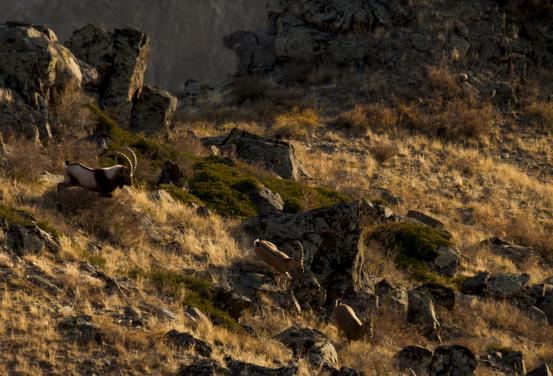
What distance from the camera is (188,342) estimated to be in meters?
10.4

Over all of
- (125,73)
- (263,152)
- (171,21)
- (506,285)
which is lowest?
(171,21)

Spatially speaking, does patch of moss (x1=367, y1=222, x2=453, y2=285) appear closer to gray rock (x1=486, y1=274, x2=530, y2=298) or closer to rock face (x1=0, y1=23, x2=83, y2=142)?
gray rock (x1=486, y1=274, x2=530, y2=298)

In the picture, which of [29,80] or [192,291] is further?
[29,80]

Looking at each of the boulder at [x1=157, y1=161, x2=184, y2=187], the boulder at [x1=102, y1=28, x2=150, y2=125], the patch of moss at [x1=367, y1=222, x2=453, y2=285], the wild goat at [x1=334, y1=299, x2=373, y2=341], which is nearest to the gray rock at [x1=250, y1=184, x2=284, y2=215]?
the boulder at [x1=157, y1=161, x2=184, y2=187]

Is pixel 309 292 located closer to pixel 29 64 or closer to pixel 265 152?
pixel 29 64

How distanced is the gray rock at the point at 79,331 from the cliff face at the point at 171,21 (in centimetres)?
8655

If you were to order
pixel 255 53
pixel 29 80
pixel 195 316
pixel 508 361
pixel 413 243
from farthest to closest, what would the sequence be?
pixel 255 53 < pixel 413 243 < pixel 29 80 < pixel 508 361 < pixel 195 316

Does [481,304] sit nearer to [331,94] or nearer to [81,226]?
[81,226]

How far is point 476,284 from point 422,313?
12.2 ft

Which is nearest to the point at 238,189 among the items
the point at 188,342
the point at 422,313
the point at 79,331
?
the point at 422,313

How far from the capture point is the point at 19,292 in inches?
418

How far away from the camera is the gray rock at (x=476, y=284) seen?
1812 centimetres

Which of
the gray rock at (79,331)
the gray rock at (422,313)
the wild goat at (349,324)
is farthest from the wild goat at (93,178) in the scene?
the gray rock at (422,313)

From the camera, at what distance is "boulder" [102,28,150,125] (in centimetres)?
2441
